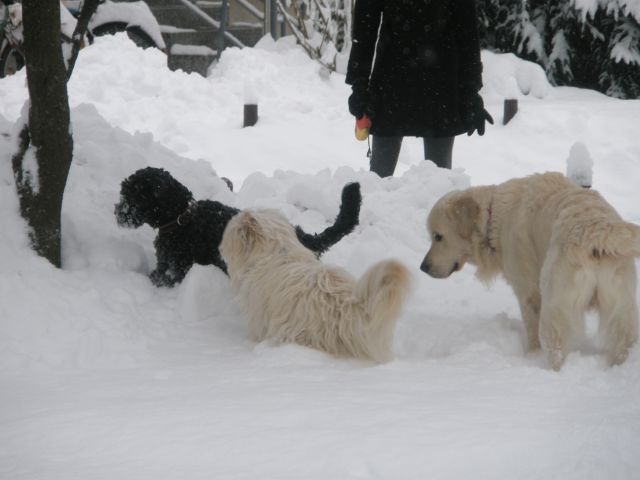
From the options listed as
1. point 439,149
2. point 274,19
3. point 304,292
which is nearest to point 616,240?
point 304,292

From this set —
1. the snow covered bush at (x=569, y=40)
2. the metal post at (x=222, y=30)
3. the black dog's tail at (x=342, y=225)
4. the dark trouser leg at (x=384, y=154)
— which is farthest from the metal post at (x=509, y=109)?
the black dog's tail at (x=342, y=225)

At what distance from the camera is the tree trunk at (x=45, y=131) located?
4.05 metres

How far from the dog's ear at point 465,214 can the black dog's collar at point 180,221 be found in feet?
5.54

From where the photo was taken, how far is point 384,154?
6.16m

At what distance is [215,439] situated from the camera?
2504 mm

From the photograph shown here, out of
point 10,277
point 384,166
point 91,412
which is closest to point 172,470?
point 91,412

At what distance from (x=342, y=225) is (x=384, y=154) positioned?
5.06 feet

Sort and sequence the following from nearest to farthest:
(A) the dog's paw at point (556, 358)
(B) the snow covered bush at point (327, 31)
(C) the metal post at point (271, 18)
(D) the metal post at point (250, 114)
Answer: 1. (A) the dog's paw at point (556, 358)
2. (D) the metal post at point (250, 114)
3. (B) the snow covered bush at point (327, 31)
4. (C) the metal post at point (271, 18)

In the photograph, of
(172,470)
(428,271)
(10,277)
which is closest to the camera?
(172,470)

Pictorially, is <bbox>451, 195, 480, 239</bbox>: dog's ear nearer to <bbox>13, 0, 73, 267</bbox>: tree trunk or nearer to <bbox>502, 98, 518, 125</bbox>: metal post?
<bbox>13, 0, 73, 267</bbox>: tree trunk

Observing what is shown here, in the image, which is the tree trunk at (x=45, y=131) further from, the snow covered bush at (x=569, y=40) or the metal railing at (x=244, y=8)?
the snow covered bush at (x=569, y=40)

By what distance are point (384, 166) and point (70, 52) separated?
8.79 ft

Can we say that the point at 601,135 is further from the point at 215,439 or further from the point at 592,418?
the point at 215,439

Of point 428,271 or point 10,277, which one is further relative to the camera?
point 428,271
